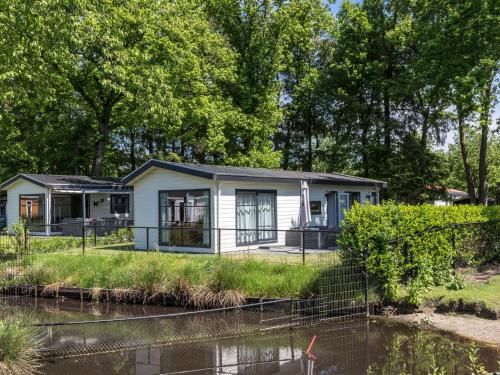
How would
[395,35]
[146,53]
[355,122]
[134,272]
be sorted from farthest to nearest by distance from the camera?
[355,122] → [395,35] → [146,53] → [134,272]

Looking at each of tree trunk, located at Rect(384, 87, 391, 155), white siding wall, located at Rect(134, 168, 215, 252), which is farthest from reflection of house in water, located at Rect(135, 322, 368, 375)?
tree trunk, located at Rect(384, 87, 391, 155)

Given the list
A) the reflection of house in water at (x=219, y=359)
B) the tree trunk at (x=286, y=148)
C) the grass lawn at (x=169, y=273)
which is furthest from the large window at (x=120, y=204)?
the reflection of house in water at (x=219, y=359)

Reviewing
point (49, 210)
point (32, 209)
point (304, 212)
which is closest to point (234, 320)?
point (304, 212)

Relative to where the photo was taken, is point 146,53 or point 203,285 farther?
point 146,53

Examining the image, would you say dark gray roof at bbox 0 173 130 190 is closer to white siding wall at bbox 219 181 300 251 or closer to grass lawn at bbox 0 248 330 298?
white siding wall at bbox 219 181 300 251

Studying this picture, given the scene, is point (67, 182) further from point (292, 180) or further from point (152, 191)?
point (292, 180)

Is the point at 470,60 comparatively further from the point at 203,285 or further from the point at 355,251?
the point at 203,285

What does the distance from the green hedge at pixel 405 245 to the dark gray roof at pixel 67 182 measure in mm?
20930

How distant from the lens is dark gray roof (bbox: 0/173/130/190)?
94.6 ft

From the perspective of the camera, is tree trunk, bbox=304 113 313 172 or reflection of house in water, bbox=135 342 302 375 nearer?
reflection of house in water, bbox=135 342 302 375

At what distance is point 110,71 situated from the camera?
28.4 meters

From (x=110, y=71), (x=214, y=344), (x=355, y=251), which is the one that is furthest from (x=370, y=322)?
(x=110, y=71)

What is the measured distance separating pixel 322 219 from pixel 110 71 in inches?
579

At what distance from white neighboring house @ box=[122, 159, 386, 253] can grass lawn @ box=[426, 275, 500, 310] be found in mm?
7103
